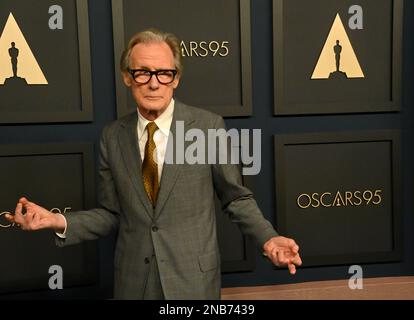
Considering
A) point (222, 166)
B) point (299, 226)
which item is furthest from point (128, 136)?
point (299, 226)

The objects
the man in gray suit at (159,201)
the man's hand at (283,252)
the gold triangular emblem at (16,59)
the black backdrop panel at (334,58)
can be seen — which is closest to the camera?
the man's hand at (283,252)

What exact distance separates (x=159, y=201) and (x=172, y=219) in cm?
6

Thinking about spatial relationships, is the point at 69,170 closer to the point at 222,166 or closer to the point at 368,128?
the point at 222,166

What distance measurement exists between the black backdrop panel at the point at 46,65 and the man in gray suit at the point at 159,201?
1.39ft

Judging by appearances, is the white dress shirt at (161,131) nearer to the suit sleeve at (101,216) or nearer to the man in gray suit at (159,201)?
the man in gray suit at (159,201)

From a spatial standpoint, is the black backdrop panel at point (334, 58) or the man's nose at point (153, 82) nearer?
the man's nose at point (153, 82)

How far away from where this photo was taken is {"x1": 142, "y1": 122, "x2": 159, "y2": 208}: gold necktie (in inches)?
44.4

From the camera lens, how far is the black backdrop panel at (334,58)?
1.62 metres

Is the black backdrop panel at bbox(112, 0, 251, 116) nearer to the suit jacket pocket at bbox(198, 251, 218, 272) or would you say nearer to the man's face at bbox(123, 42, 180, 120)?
the man's face at bbox(123, 42, 180, 120)

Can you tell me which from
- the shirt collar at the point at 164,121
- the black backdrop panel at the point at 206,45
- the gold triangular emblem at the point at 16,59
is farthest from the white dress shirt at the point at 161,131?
the gold triangular emblem at the point at 16,59

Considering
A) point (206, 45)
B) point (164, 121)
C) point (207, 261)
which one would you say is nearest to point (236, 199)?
point (207, 261)

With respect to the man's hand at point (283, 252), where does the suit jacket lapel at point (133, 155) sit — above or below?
above

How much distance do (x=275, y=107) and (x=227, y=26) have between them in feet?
1.11
